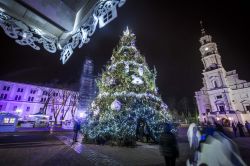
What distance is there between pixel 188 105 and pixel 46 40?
72.3 m

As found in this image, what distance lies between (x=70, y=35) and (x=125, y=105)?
7.92m

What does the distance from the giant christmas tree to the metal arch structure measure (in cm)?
725

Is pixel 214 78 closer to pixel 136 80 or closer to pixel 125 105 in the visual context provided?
pixel 136 80

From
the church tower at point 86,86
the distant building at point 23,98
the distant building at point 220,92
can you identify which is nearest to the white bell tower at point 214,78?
the distant building at point 220,92

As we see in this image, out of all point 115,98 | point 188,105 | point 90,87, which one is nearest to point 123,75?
point 115,98

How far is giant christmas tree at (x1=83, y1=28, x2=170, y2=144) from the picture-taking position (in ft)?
31.0

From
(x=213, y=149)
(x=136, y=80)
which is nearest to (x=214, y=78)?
(x=136, y=80)

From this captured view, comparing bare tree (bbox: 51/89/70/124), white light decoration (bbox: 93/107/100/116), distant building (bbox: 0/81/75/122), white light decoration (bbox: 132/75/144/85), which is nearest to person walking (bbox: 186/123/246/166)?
white light decoration (bbox: 132/75/144/85)

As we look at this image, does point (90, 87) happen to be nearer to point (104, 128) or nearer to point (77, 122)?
point (77, 122)

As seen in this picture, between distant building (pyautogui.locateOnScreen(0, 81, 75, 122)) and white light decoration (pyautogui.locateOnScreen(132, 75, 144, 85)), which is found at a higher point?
distant building (pyautogui.locateOnScreen(0, 81, 75, 122))

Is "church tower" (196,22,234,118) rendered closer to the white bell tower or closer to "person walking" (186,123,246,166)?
the white bell tower

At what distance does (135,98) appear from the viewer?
1018 cm

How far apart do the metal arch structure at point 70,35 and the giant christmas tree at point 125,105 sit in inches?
286

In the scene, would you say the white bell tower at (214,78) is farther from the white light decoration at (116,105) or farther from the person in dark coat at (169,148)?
the person in dark coat at (169,148)
